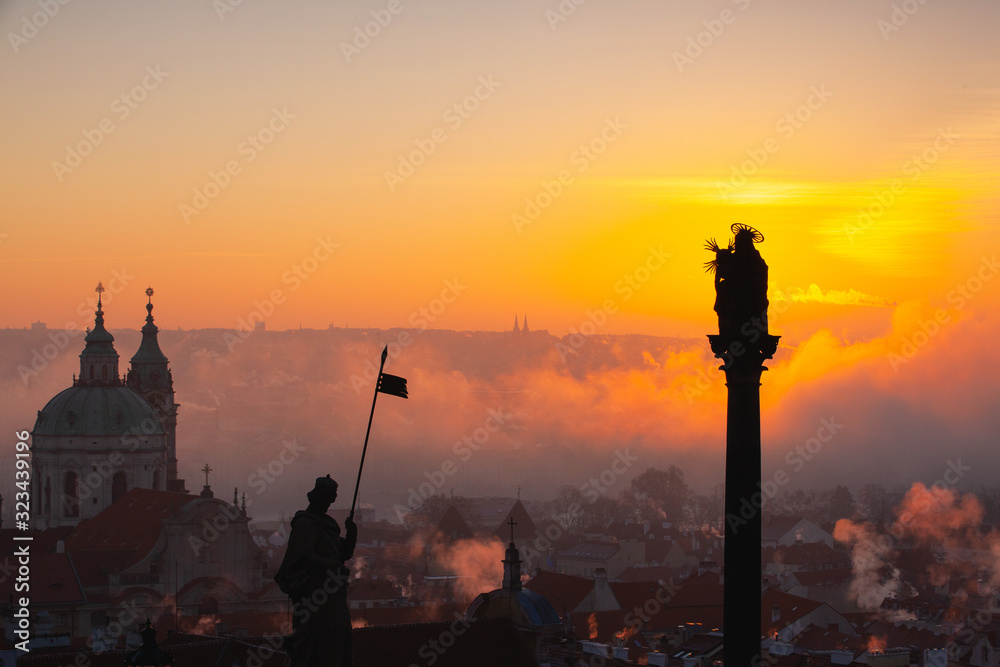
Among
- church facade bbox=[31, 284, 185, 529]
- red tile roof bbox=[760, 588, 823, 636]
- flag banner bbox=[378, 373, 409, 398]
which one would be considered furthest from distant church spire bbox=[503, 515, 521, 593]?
church facade bbox=[31, 284, 185, 529]

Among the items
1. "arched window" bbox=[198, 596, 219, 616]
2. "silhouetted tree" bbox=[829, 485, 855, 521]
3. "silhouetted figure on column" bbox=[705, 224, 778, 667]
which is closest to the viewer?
"silhouetted figure on column" bbox=[705, 224, 778, 667]

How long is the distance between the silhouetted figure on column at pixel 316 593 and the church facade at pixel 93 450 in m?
94.7

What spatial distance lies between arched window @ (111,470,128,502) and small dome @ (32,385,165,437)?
3251 millimetres

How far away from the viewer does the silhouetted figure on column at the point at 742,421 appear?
768 inches

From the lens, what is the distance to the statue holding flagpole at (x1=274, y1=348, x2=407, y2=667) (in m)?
15.3

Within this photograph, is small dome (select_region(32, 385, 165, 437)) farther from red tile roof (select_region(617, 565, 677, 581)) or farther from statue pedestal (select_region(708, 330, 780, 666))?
statue pedestal (select_region(708, 330, 780, 666))

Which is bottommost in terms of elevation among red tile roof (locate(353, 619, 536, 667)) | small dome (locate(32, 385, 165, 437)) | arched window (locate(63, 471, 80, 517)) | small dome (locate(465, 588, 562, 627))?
red tile roof (locate(353, 619, 536, 667))

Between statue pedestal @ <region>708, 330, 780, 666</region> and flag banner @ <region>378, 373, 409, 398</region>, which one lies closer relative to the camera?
flag banner @ <region>378, 373, 409, 398</region>

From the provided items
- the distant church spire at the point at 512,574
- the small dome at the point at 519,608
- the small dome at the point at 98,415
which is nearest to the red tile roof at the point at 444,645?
the small dome at the point at 519,608

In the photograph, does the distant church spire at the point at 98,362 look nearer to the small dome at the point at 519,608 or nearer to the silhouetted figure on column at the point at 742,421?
the small dome at the point at 519,608

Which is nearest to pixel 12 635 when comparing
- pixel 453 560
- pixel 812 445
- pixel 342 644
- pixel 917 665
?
pixel 917 665

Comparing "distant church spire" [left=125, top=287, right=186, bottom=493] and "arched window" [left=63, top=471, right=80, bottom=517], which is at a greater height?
"distant church spire" [left=125, top=287, right=186, bottom=493]

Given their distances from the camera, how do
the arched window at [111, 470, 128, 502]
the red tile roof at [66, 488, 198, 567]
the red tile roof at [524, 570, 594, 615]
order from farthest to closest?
the arched window at [111, 470, 128, 502] < the red tile roof at [66, 488, 198, 567] < the red tile roof at [524, 570, 594, 615]

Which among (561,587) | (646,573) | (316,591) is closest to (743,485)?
(316,591)
